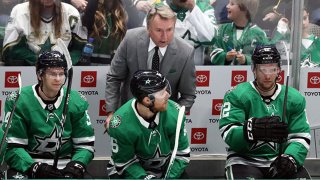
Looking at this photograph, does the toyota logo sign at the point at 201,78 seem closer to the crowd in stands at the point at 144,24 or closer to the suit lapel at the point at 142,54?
the crowd in stands at the point at 144,24

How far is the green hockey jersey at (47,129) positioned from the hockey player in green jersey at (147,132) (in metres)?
0.28

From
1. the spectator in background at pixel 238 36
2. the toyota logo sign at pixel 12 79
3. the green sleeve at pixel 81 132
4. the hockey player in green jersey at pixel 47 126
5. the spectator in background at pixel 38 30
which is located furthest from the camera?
the spectator in background at pixel 238 36

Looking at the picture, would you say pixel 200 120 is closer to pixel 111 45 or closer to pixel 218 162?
pixel 218 162

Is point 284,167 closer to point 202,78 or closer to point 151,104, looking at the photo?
point 151,104

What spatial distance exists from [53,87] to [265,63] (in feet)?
4.26

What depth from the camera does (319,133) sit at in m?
6.98

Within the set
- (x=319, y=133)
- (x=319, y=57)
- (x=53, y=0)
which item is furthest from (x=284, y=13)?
(x=53, y=0)

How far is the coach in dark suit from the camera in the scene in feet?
20.9

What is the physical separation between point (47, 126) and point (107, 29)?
1033 mm

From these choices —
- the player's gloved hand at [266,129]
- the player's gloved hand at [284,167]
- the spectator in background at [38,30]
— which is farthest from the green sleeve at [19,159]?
the player's gloved hand at [284,167]

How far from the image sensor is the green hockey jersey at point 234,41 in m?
6.82

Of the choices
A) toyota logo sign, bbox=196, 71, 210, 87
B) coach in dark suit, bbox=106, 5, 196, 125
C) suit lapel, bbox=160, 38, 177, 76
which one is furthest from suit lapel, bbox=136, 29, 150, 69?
toyota logo sign, bbox=196, 71, 210, 87

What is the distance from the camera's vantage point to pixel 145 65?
21.0ft

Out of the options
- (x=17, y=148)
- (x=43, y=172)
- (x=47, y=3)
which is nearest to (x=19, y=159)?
(x=17, y=148)
